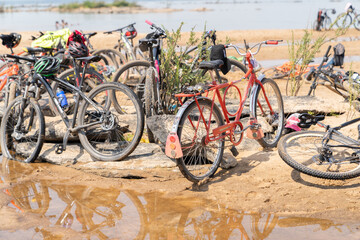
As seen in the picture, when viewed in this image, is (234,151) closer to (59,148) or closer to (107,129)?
(107,129)

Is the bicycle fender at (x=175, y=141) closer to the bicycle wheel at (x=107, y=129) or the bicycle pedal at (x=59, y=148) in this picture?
the bicycle wheel at (x=107, y=129)

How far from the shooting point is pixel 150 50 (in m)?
5.86

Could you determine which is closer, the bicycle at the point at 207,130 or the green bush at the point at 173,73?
the bicycle at the point at 207,130

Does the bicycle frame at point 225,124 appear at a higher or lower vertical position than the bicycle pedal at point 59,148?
higher

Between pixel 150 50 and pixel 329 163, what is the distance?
2.57m

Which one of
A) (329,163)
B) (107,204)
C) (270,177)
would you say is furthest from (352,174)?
(107,204)

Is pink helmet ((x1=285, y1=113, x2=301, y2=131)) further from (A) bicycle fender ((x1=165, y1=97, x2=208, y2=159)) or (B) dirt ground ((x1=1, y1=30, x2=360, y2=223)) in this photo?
(A) bicycle fender ((x1=165, y1=97, x2=208, y2=159))

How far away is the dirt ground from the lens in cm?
423

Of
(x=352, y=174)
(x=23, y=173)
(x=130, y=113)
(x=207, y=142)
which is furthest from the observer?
(x=130, y=113)

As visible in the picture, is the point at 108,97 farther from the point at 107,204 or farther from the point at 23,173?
the point at 107,204

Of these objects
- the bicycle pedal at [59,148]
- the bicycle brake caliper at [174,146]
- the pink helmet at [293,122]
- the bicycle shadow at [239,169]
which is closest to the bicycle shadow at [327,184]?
the bicycle shadow at [239,169]

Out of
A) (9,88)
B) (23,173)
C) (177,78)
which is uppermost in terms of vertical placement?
(177,78)

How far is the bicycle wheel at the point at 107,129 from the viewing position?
5.22 metres

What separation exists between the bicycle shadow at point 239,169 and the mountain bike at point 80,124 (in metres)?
0.90
